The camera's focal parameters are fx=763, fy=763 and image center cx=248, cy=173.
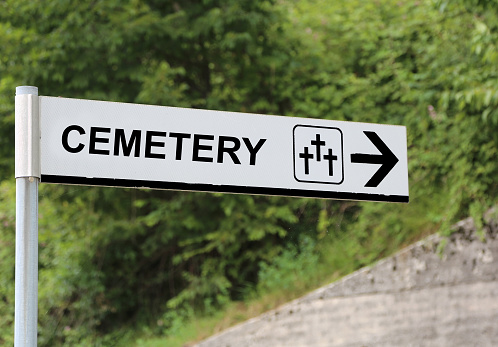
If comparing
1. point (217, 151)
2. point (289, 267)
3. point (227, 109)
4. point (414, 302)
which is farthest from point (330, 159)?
point (227, 109)

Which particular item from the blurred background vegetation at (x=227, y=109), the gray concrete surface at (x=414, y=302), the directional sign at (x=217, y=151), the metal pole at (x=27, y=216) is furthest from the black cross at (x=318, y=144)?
the gray concrete surface at (x=414, y=302)

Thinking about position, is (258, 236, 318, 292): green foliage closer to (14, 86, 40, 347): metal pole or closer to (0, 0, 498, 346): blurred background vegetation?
(0, 0, 498, 346): blurred background vegetation

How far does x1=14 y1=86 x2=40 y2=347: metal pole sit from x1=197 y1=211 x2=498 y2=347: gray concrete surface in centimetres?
628

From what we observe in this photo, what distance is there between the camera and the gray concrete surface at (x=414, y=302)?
7504mm

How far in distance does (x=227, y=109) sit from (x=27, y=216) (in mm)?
7945

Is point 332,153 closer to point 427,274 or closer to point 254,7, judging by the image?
point 427,274

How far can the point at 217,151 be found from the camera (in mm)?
2209

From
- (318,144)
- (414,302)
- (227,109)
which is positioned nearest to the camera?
(318,144)

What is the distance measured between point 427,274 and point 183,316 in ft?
11.3

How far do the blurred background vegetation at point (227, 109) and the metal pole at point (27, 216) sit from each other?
605 cm

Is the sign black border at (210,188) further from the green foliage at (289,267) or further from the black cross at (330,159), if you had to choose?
the green foliage at (289,267)

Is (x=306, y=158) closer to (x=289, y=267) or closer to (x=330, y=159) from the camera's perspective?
(x=330, y=159)

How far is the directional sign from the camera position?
2.07m

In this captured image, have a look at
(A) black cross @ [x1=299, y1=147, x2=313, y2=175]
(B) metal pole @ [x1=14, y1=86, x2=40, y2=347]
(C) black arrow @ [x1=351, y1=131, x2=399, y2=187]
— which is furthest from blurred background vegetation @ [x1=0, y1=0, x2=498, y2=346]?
(B) metal pole @ [x1=14, y1=86, x2=40, y2=347]
